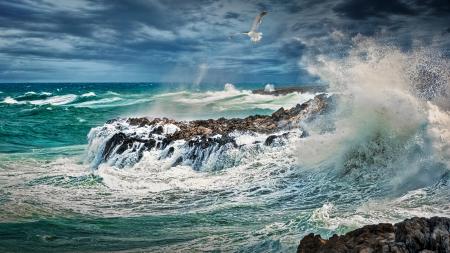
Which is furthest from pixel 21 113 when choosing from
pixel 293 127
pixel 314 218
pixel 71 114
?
pixel 314 218

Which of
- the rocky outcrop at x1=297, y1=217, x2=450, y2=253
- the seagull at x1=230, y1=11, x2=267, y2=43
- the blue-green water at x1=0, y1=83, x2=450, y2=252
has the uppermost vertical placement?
the seagull at x1=230, y1=11, x2=267, y2=43

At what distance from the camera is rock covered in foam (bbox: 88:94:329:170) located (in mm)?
15102

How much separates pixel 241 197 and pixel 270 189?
828 millimetres

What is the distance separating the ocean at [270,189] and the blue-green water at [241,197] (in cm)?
3

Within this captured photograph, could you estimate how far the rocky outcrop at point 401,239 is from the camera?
5133mm

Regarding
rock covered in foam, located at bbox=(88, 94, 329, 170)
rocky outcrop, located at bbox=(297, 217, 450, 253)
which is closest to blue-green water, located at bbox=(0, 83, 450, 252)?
rock covered in foam, located at bbox=(88, 94, 329, 170)

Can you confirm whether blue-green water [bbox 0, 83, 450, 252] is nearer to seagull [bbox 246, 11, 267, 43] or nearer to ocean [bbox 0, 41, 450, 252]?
ocean [bbox 0, 41, 450, 252]

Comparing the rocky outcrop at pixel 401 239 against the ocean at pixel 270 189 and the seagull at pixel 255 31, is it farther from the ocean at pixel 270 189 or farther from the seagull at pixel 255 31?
the seagull at pixel 255 31

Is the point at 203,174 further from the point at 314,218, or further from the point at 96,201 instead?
the point at 314,218

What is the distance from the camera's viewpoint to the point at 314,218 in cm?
815

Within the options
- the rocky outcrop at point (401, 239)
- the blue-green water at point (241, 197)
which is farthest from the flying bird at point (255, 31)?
the rocky outcrop at point (401, 239)

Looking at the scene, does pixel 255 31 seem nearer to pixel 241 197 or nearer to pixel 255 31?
pixel 255 31

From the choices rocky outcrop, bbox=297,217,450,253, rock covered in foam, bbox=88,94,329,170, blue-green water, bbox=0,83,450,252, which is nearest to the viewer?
rocky outcrop, bbox=297,217,450,253

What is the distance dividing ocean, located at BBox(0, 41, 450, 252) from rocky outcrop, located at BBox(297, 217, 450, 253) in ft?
5.36
